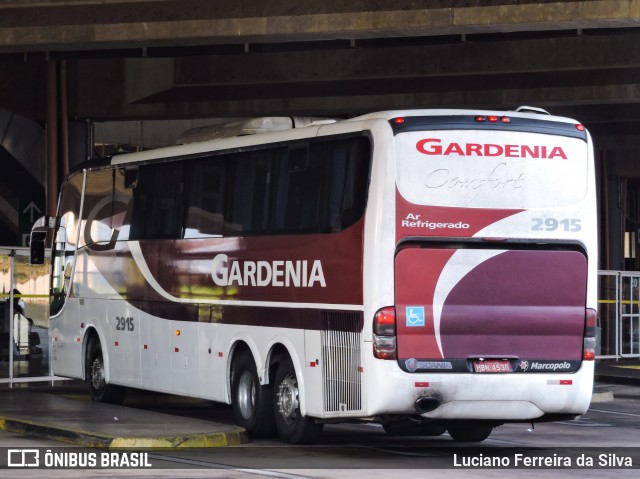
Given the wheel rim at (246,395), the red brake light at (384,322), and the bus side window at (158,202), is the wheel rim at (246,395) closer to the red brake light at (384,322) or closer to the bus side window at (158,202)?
the bus side window at (158,202)

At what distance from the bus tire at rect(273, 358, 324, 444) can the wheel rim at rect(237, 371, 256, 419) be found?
689mm

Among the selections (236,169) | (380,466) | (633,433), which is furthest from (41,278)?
(380,466)

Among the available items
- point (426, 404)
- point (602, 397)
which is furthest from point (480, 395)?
point (602, 397)

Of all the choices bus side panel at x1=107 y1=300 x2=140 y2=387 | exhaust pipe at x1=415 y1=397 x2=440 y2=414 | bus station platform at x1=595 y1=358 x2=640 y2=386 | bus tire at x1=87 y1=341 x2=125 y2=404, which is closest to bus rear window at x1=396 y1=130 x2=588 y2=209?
exhaust pipe at x1=415 y1=397 x2=440 y2=414

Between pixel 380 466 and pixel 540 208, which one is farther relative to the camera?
pixel 540 208

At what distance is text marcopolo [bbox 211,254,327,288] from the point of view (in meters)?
15.6

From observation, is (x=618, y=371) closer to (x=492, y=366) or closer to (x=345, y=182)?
(x=492, y=366)

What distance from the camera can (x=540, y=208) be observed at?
1503 centimetres

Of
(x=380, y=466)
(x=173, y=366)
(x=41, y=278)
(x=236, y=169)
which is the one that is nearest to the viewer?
(x=380, y=466)

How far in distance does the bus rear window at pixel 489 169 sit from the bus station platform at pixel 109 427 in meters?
3.44

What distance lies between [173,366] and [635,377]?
12.1 m

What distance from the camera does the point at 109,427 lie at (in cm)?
1605

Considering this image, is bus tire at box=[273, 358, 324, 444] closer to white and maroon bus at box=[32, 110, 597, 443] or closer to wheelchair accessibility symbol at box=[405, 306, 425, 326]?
white and maroon bus at box=[32, 110, 597, 443]

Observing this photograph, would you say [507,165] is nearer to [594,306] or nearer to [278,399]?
[594,306]
